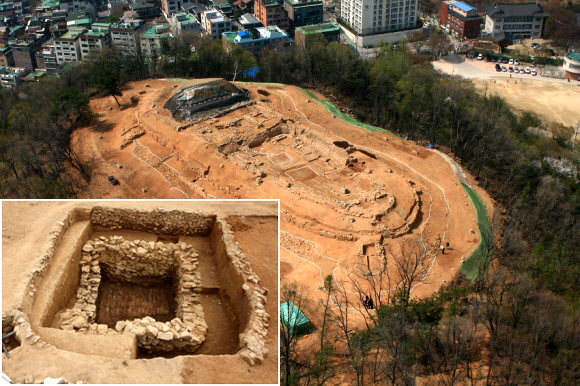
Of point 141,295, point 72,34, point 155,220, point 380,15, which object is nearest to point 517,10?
point 380,15

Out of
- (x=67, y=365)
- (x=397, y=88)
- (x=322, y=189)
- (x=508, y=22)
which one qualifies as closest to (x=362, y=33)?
(x=508, y=22)

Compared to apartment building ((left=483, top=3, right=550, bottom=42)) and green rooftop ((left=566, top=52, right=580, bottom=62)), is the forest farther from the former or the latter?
apartment building ((left=483, top=3, right=550, bottom=42))

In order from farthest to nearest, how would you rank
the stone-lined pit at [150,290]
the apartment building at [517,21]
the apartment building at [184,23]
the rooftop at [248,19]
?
the rooftop at [248,19]
the apartment building at [517,21]
the apartment building at [184,23]
the stone-lined pit at [150,290]

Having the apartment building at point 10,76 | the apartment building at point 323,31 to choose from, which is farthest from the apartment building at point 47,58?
the apartment building at point 323,31

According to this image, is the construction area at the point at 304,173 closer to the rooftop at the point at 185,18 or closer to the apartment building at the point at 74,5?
the rooftop at the point at 185,18

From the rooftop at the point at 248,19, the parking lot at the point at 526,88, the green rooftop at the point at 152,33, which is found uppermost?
the rooftop at the point at 248,19

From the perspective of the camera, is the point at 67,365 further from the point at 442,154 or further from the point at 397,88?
the point at 397,88
